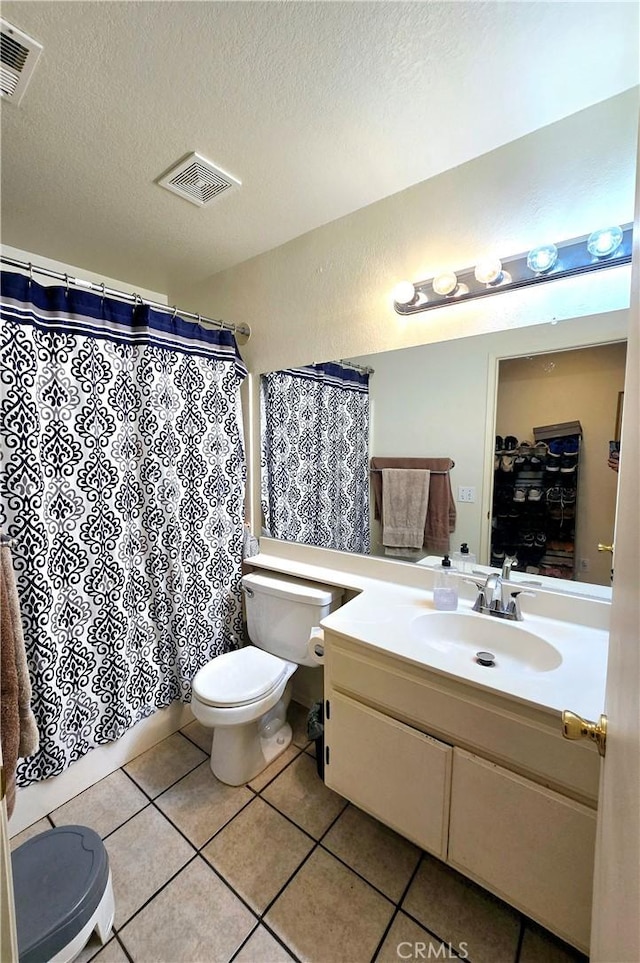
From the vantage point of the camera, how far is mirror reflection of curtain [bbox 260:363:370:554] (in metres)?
1.71

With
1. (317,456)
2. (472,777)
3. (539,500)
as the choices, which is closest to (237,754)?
(472,777)

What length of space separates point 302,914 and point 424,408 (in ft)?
5.62

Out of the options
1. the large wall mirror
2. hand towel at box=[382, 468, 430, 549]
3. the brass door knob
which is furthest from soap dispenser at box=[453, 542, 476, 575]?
the brass door knob

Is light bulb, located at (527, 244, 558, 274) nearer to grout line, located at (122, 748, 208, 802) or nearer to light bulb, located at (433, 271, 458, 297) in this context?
light bulb, located at (433, 271, 458, 297)

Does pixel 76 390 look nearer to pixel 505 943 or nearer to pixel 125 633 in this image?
pixel 125 633

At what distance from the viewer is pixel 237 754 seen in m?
1.52

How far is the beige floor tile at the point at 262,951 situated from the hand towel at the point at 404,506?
4.08 ft

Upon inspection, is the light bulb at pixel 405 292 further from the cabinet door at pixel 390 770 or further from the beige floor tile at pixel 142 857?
the beige floor tile at pixel 142 857

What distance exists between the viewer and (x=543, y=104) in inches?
42.4

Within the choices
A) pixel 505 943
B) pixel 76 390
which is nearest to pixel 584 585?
pixel 505 943

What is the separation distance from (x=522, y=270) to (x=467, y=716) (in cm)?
135

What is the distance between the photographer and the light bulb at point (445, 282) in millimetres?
1282

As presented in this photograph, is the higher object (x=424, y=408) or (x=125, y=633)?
(x=424, y=408)

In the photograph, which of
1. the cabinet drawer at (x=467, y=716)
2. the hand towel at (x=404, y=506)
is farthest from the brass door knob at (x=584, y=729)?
the hand towel at (x=404, y=506)
